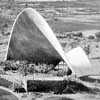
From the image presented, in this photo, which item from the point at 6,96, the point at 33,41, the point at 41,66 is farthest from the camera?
the point at 33,41

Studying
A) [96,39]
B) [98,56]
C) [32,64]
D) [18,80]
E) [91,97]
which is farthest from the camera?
[96,39]

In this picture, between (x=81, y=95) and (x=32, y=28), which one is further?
(x=32, y=28)

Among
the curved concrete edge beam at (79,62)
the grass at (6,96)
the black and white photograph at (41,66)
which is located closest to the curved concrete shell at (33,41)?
the black and white photograph at (41,66)

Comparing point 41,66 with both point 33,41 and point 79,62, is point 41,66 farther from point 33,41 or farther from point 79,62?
point 79,62

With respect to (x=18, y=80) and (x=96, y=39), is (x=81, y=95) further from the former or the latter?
(x=96, y=39)

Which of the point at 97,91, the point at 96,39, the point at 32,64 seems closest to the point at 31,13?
the point at 32,64

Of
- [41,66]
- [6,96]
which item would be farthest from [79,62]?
[6,96]

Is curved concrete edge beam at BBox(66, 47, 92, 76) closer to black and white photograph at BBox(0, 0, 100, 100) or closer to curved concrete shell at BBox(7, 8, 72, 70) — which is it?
black and white photograph at BBox(0, 0, 100, 100)
